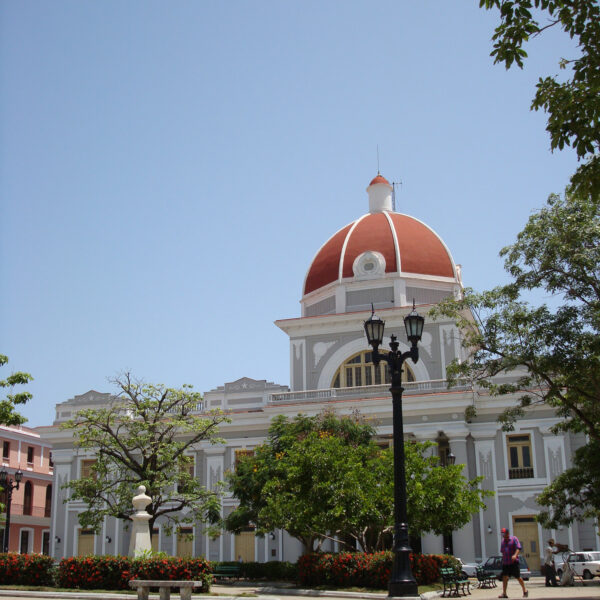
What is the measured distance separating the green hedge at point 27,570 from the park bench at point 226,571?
989 cm

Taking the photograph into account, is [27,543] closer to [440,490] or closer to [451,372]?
[440,490]

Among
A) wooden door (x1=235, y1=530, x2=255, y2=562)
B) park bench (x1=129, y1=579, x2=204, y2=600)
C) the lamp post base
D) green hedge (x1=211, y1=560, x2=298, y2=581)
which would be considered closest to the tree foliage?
green hedge (x1=211, y1=560, x2=298, y2=581)

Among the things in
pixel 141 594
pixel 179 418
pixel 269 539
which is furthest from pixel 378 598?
→ pixel 269 539

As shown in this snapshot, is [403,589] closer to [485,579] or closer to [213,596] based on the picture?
[213,596]

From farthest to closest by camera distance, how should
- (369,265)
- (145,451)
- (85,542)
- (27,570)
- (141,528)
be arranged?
(369,265), (85,542), (145,451), (27,570), (141,528)

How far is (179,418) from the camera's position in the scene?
92.3 ft

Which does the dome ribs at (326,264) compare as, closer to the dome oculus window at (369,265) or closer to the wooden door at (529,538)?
the dome oculus window at (369,265)

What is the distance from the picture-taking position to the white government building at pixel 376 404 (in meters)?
35.2

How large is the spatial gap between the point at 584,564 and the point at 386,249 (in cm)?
1871

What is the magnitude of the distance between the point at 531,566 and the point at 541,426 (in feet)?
19.6

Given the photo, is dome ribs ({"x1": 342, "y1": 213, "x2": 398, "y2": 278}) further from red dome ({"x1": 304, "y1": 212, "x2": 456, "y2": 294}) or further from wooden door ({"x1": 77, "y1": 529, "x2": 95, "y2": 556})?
wooden door ({"x1": 77, "y1": 529, "x2": 95, "y2": 556})

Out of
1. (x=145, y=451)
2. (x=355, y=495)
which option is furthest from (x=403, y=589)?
(x=145, y=451)

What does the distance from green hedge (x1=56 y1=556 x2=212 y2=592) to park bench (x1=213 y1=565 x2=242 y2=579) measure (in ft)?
34.2

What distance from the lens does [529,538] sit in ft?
113
